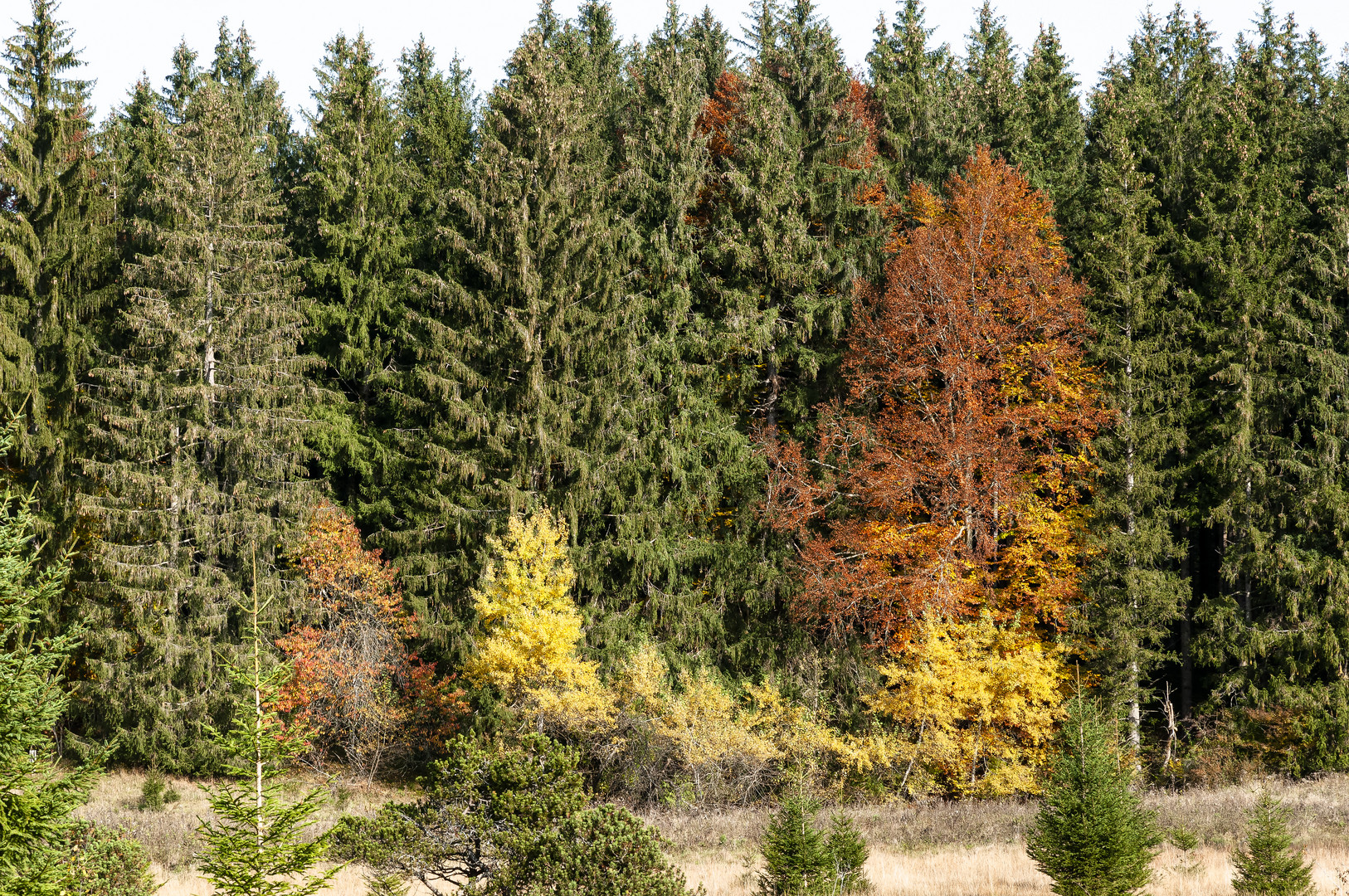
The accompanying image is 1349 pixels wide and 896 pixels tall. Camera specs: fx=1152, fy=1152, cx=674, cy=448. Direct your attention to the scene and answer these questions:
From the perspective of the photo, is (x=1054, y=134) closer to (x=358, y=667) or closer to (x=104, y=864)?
(x=358, y=667)

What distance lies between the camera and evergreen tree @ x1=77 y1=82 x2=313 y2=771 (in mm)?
28297

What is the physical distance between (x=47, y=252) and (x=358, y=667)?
13.2 m

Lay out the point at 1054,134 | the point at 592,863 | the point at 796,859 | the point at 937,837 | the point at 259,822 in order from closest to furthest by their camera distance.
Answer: the point at 259,822
the point at 592,863
the point at 796,859
the point at 937,837
the point at 1054,134

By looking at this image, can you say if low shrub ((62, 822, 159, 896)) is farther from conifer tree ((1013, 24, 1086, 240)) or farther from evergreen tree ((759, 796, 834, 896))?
conifer tree ((1013, 24, 1086, 240))

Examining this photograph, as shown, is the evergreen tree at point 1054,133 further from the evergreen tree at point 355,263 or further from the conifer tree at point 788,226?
the evergreen tree at point 355,263

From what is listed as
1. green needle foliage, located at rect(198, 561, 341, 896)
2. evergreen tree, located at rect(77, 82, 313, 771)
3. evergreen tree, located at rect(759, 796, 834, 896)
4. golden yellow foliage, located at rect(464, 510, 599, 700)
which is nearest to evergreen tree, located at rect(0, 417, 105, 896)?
green needle foliage, located at rect(198, 561, 341, 896)

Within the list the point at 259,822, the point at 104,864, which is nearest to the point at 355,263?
the point at 104,864

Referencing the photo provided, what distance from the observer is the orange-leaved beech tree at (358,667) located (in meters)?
29.3

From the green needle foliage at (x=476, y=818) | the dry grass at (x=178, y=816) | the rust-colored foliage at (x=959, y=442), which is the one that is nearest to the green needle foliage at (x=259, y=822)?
the green needle foliage at (x=476, y=818)

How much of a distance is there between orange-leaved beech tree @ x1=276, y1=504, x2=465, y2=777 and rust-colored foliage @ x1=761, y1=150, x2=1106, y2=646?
10179mm

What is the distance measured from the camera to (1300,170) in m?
32.1

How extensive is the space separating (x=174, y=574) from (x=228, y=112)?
485 inches

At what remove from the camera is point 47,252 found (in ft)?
96.6

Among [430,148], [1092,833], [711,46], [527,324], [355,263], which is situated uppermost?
[711,46]
